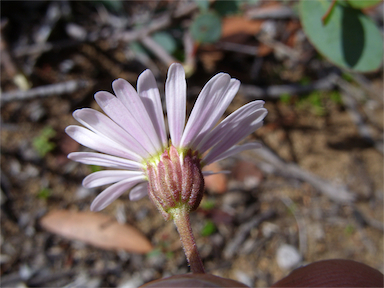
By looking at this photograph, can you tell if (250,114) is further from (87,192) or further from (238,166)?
(87,192)

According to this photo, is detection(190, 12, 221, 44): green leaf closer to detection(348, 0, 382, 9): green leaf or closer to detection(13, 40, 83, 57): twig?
detection(348, 0, 382, 9): green leaf

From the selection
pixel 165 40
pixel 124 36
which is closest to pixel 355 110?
pixel 165 40

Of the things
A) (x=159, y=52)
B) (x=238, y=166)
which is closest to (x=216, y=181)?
(x=238, y=166)

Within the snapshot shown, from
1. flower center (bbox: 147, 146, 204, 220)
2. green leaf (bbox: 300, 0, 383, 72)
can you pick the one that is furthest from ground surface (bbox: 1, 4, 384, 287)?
flower center (bbox: 147, 146, 204, 220)

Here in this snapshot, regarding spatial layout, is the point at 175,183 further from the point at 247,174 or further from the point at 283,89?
the point at 283,89

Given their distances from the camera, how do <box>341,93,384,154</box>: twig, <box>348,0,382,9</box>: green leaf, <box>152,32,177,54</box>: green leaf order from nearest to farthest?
<box>348,0,382,9</box>: green leaf, <box>152,32,177,54</box>: green leaf, <box>341,93,384,154</box>: twig

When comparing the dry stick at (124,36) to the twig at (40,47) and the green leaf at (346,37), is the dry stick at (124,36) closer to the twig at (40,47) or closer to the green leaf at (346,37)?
the twig at (40,47)

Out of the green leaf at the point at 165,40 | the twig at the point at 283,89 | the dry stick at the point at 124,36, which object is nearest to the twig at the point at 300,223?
the twig at the point at 283,89
